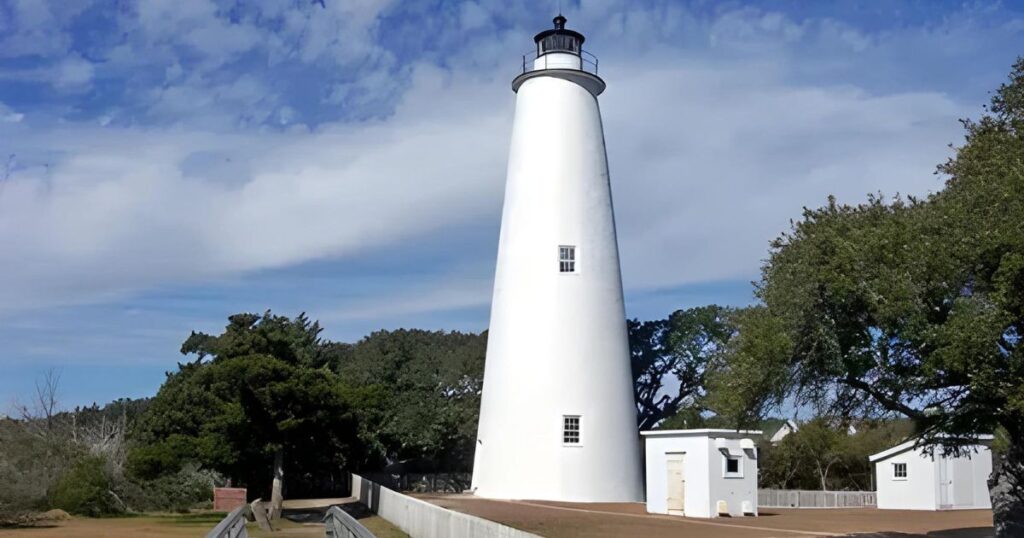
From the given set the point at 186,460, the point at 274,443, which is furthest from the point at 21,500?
the point at 274,443

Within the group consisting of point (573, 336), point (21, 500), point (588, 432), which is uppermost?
point (573, 336)

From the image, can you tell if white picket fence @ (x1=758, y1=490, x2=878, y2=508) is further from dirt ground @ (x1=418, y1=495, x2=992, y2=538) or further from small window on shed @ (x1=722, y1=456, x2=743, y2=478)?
small window on shed @ (x1=722, y1=456, x2=743, y2=478)

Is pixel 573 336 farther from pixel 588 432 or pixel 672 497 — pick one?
pixel 672 497

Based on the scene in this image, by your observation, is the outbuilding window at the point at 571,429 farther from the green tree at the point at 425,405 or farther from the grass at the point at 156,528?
the green tree at the point at 425,405

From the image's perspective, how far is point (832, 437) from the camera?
133 ft

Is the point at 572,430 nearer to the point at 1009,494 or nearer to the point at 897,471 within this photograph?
the point at 897,471

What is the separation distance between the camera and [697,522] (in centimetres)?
2339

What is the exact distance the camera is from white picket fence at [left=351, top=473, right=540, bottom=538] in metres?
12.7

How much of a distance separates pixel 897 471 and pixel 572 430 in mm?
11969

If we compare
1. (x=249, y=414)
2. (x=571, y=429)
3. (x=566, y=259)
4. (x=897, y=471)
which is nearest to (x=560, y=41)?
(x=566, y=259)

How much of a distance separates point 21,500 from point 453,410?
19.3 m

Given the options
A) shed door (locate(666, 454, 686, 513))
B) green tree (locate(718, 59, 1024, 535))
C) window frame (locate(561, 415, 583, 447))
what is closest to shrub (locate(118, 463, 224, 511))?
window frame (locate(561, 415, 583, 447))

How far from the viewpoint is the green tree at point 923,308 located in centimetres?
1205

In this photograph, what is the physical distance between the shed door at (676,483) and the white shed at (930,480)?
9.91 m
